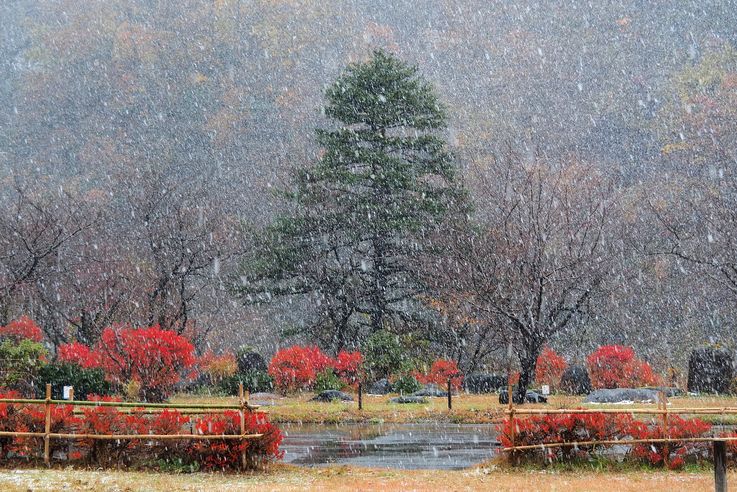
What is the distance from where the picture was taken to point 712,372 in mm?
26391

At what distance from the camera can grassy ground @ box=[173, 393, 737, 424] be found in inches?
856

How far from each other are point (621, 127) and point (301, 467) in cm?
5193

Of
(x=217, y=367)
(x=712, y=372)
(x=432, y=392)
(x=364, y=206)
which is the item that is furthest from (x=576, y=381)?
(x=217, y=367)

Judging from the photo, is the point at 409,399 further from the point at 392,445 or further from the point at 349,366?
the point at 392,445

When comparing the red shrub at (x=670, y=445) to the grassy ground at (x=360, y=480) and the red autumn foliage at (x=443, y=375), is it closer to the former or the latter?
the grassy ground at (x=360, y=480)

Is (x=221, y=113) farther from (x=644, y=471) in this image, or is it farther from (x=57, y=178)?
(x=644, y=471)

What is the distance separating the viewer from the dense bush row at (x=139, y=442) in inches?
501

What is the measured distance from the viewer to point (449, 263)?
3186cm

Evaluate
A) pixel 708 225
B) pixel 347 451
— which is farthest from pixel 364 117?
pixel 347 451

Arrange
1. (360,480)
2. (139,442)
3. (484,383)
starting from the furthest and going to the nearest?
1. (484,383)
2. (139,442)
3. (360,480)

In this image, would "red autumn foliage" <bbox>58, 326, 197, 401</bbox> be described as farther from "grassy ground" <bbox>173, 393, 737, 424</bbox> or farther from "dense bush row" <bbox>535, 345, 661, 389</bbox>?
"dense bush row" <bbox>535, 345, 661, 389</bbox>

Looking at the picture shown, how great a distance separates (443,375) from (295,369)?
17.4ft

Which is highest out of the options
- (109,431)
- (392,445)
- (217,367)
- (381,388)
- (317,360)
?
(317,360)

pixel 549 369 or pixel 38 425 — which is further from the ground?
pixel 549 369
